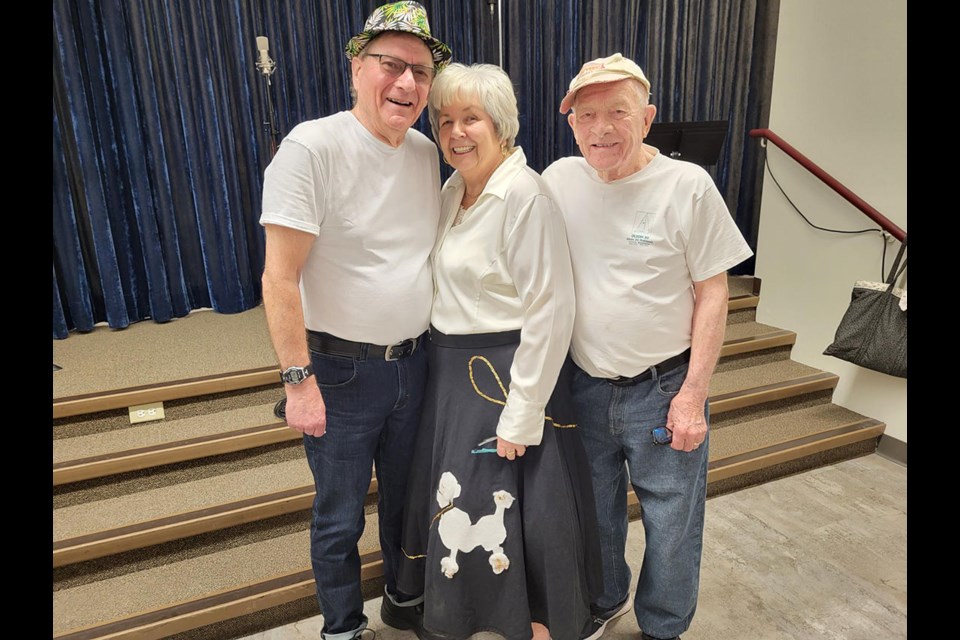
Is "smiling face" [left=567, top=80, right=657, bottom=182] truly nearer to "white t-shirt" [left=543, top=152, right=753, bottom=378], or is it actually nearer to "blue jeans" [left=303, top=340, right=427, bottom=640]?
"white t-shirt" [left=543, top=152, right=753, bottom=378]

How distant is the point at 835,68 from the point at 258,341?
344cm

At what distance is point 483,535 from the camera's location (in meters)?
1.53

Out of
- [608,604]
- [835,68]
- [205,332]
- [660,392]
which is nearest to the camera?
[660,392]

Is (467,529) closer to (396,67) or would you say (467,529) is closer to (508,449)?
(508,449)

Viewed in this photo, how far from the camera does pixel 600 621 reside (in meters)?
1.85

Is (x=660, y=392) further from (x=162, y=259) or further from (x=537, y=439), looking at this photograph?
(x=162, y=259)

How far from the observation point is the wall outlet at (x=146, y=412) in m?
2.54

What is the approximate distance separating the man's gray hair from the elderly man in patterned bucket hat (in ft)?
0.18


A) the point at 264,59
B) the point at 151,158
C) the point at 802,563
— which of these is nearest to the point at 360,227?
the point at 802,563

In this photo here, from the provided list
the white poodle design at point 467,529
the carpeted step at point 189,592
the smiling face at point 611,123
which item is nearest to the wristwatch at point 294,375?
the white poodle design at point 467,529

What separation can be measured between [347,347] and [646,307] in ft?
2.43

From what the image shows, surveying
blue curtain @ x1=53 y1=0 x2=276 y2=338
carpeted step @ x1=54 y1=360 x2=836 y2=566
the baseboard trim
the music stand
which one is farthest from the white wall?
blue curtain @ x1=53 y1=0 x2=276 y2=338

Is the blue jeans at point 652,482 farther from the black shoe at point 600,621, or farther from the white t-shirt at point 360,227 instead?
the white t-shirt at point 360,227
